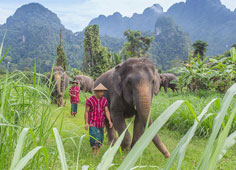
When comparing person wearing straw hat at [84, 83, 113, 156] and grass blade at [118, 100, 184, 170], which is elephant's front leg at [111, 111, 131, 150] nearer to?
person wearing straw hat at [84, 83, 113, 156]

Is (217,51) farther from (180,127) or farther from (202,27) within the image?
(180,127)

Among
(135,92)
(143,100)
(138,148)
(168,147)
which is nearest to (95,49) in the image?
(168,147)

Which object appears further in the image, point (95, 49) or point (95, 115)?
point (95, 49)

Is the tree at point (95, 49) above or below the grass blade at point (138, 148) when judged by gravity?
above

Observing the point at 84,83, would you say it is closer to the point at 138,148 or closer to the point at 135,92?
the point at 135,92

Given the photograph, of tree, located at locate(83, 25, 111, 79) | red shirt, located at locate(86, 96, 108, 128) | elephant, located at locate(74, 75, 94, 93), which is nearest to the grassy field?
red shirt, located at locate(86, 96, 108, 128)

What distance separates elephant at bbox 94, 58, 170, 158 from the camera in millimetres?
3395

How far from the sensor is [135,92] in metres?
3.48

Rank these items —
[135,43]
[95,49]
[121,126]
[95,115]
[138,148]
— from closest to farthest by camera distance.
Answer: [138,148] → [95,115] → [121,126] → [95,49] → [135,43]

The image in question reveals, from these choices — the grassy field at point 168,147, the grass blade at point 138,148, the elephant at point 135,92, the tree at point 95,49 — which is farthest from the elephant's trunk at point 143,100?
the tree at point 95,49

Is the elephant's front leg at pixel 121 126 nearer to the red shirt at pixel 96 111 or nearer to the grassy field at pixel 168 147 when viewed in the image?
the grassy field at pixel 168 147

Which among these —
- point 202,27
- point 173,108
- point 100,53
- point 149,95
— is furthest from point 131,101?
point 202,27

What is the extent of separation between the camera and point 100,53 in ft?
83.8

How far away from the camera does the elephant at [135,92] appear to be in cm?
339
